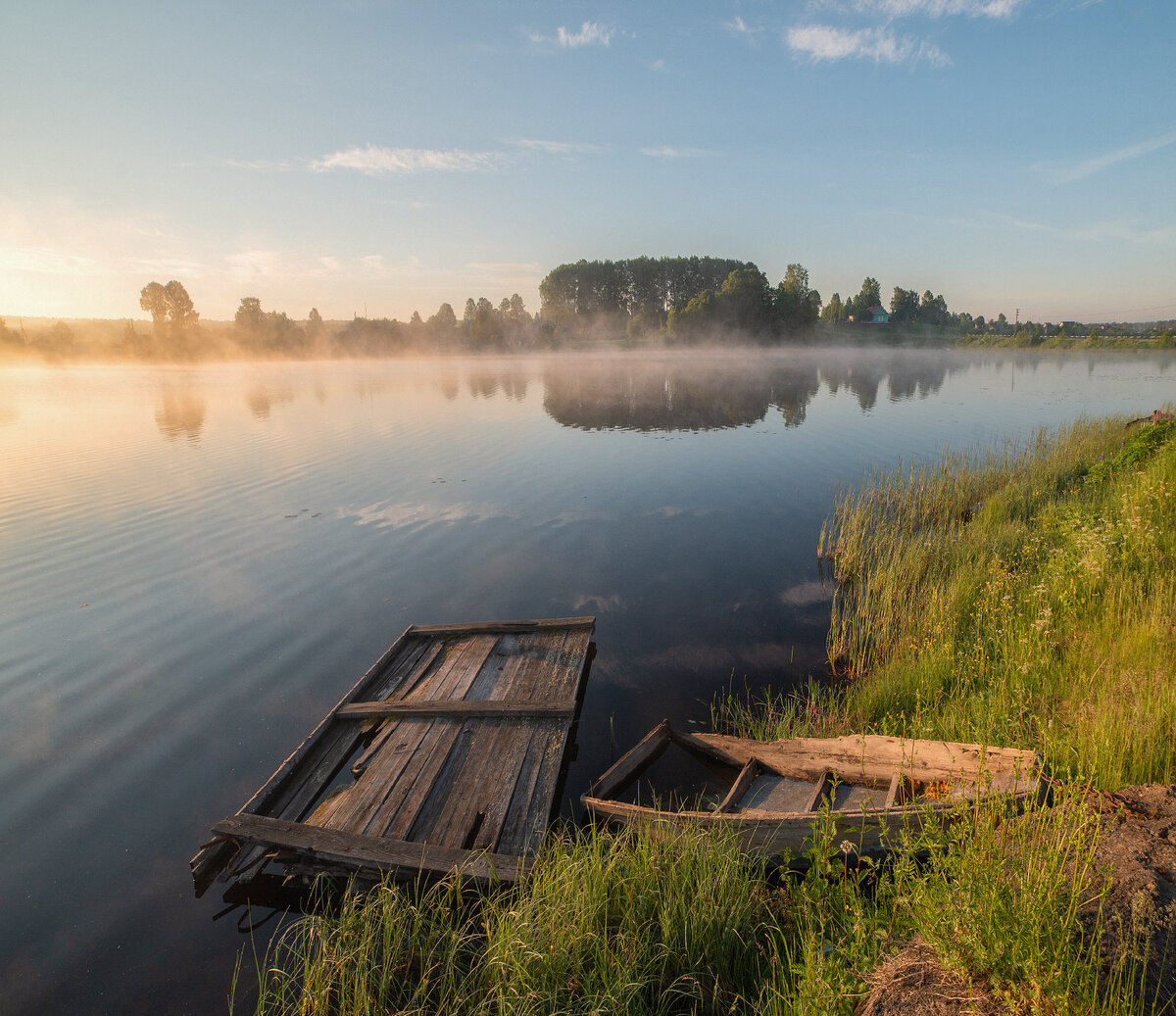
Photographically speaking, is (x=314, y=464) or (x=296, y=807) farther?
(x=314, y=464)

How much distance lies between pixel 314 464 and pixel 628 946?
69.4ft

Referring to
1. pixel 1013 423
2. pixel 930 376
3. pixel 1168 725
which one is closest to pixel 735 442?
pixel 1013 423

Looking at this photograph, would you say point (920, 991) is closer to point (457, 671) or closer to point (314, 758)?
point (314, 758)

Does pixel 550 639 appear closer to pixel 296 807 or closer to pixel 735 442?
pixel 296 807

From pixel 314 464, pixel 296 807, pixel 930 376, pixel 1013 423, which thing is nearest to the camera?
pixel 296 807

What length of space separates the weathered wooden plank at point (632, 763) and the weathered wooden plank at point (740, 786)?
3.56ft

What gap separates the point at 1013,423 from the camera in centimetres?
2634

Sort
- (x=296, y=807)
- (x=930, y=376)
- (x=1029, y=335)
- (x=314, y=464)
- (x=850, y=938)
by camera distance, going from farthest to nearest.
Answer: (x=1029, y=335)
(x=930, y=376)
(x=314, y=464)
(x=296, y=807)
(x=850, y=938)

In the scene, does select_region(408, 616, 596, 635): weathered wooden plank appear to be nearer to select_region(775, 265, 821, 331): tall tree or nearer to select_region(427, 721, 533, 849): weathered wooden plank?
select_region(427, 721, 533, 849): weathered wooden plank

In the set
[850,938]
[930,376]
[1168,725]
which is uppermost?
[930,376]

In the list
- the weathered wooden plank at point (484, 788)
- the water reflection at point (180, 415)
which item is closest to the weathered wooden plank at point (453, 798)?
the weathered wooden plank at point (484, 788)

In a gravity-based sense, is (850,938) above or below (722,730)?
above

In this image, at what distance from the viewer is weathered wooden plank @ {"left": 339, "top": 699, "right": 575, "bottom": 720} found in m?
6.79

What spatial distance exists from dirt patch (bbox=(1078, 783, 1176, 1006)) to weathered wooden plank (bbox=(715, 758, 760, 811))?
2.66 meters
